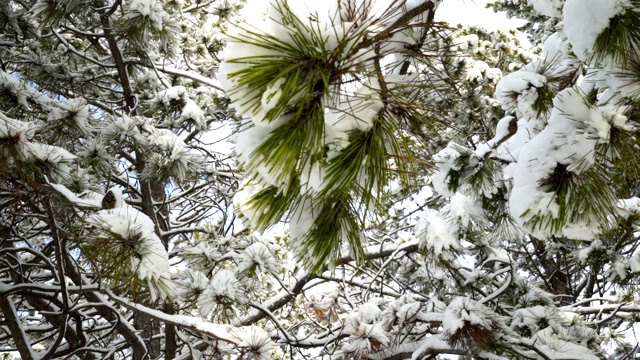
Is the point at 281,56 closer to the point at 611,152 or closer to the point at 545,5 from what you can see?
the point at 611,152

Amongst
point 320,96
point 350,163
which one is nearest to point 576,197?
point 350,163

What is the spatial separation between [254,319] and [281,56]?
11.3 feet

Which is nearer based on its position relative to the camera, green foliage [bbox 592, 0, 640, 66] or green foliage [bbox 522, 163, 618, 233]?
green foliage [bbox 592, 0, 640, 66]

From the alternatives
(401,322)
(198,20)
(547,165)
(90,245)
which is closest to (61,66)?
(198,20)

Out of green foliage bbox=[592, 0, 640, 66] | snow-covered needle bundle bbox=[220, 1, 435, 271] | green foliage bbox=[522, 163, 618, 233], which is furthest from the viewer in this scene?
green foliage bbox=[522, 163, 618, 233]

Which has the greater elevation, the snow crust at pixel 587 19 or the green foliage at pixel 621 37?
the snow crust at pixel 587 19

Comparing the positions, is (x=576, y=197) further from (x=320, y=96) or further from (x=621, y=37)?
(x=320, y=96)

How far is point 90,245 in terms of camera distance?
1778mm

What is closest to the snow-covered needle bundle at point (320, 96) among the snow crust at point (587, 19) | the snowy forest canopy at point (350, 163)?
the snowy forest canopy at point (350, 163)

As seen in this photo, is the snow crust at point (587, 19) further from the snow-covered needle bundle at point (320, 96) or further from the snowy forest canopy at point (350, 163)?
the snow-covered needle bundle at point (320, 96)

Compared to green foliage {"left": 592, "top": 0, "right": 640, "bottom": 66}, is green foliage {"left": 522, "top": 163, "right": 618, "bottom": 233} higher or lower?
lower

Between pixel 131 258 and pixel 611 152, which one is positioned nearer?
pixel 611 152

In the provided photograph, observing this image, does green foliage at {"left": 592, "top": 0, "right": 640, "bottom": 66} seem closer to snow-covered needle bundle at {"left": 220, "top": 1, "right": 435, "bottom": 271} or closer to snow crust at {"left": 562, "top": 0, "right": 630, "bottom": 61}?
snow crust at {"left": 562, "top": 0, "right": 630, "bottom": 61}

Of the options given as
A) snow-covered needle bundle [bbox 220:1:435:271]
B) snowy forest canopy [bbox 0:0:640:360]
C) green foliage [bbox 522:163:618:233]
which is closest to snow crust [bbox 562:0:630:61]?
snowy forest canopy [bbox 0:0:640:360]
